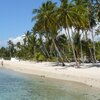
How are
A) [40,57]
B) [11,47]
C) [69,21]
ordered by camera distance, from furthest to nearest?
[11,47] → [40,57] → [69,21]

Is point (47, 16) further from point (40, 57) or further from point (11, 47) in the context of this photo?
point (11, 47)

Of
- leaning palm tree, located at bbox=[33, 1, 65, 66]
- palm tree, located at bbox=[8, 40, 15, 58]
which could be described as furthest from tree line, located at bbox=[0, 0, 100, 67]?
palm tree, located at bbox=[8, 40, 15, 58]

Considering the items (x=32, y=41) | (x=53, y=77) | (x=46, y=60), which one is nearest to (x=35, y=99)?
(x=53, y=77)

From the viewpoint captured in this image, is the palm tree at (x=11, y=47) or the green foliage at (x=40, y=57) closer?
the green foliage at (x=40, y=57)

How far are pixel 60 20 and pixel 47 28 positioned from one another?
785 cm

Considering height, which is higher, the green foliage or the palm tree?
the palm tree

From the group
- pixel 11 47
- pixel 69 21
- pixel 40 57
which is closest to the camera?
pixel 69 21

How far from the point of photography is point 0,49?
170 m

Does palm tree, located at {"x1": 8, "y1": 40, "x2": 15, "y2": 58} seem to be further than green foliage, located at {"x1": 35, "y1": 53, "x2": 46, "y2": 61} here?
Yes

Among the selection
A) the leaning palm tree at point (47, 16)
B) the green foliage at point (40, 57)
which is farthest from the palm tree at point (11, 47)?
the leaning palm tree at point (47, 16)

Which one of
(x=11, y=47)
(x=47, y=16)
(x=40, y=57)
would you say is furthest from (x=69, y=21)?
(x=11, y=47)

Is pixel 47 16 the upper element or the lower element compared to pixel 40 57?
upper

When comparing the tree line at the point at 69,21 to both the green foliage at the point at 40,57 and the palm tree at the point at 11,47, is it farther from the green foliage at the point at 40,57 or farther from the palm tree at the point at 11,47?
the palm tree at the point at 11,47

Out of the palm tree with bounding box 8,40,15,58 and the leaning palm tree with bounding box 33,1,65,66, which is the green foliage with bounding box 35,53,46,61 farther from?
the palm tree with bounding box 8,40,15,58
